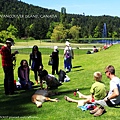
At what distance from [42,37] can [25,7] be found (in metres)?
38.4

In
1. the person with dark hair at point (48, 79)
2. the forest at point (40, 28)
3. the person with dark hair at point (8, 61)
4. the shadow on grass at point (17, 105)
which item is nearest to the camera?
the shadow on grass at point (17, 105)

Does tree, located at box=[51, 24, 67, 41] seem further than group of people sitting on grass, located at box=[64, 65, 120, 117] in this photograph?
Yes

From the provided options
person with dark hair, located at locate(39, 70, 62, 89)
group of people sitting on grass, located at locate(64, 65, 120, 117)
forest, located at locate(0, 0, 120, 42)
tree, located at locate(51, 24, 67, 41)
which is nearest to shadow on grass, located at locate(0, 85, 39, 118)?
person with dark hair, located at locate(39, 70, 62, 89)

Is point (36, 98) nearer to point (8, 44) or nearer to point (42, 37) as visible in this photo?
point (8, 44)

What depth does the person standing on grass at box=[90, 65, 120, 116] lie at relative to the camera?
723cm

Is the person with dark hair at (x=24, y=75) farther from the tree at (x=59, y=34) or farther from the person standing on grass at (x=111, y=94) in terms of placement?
the tree at (x=59, y=34)

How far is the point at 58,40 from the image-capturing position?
125 meters

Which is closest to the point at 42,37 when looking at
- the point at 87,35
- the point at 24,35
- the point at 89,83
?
the point at 24,35

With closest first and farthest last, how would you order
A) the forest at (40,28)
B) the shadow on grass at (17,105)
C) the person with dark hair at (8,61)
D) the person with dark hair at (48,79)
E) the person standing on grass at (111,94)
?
1. the person standing on grass at (111,94)
2. the shadow on grass at (17,105)
3. the person with dark hair at (8,61)
4. the person with dark hair at (48,79)
5. the forest at (40,28)

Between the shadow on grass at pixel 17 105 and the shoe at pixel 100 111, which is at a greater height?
→ the shoe at pixel 100 111

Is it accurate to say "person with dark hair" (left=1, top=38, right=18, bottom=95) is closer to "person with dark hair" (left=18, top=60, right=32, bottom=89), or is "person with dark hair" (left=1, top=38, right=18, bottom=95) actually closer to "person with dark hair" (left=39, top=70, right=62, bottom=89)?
"person with dark hair" (left=39, top=70, right=62, bottom=89)

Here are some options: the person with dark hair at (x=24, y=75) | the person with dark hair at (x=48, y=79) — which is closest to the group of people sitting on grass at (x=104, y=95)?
the person with dark hair at (x=48, y=79)

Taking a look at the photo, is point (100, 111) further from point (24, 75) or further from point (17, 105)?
point (24, 75)

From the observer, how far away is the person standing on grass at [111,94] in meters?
7.23
